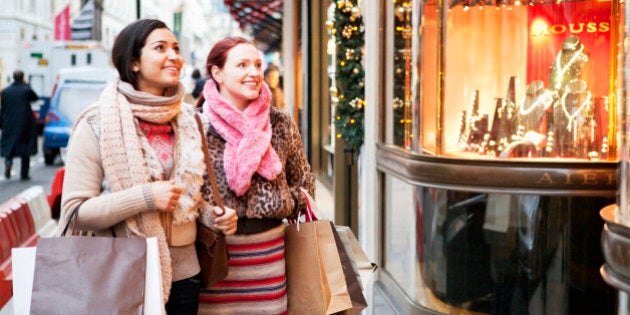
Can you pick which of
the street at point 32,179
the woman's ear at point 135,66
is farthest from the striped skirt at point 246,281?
the street at point 32,179

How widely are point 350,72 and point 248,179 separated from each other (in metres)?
4.63

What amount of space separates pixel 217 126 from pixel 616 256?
1845mm

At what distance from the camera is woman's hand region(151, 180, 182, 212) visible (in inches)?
127

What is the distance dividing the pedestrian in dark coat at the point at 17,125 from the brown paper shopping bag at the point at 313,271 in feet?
48.7

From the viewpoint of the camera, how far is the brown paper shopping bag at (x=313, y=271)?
159 inches

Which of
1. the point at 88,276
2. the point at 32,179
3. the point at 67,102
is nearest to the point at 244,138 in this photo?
the point at 88,276

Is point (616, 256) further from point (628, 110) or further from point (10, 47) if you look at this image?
point (10, 47)

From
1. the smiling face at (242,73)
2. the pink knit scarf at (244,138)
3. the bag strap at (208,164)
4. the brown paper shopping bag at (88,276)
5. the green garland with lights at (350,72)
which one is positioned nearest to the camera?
the brown paper shopping bag at (88,276)

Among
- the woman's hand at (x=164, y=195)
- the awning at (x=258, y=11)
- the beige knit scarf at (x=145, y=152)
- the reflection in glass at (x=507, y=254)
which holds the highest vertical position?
the awning at (x=258, y=11)

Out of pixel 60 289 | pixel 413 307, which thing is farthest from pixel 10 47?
pixel 60 289

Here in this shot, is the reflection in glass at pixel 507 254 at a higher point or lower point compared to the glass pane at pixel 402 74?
lower

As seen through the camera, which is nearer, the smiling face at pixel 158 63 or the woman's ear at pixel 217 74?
the smiling face at pixel 158 63

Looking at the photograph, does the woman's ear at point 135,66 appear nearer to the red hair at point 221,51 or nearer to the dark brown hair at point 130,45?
the dark brown hair at point 130,45

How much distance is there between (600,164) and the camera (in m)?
5.76
